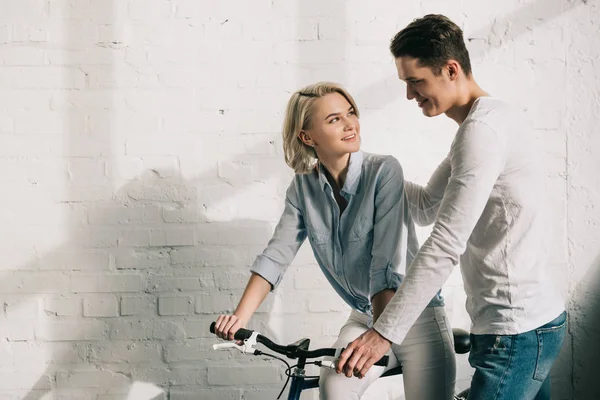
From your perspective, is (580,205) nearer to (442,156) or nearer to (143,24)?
(442,156)

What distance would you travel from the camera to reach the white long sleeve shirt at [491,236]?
4.80 feet

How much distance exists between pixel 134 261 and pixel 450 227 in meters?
1.52

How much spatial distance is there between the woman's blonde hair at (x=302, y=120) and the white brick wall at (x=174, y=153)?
54 cm

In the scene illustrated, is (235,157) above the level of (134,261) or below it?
above

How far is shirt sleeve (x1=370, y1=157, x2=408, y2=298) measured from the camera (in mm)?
1787

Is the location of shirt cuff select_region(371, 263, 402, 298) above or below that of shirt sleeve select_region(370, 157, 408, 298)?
below

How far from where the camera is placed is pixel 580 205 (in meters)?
2.71

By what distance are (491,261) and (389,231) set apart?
Answer: 357mm

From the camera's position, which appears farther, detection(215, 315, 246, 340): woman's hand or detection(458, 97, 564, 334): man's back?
detection(215, 315, 246, 340): woman's hand

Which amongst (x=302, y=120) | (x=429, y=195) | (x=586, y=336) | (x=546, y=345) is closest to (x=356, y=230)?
(x=429, y=195)

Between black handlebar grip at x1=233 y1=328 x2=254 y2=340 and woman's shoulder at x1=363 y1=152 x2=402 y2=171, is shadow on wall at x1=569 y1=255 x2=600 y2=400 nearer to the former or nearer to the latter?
woman's shoulder at x1=363 y1=152 x2=402 y2=171

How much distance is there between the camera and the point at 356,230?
6.16 ft

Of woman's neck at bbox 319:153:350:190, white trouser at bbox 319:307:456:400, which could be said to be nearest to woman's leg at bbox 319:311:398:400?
white trouser at bbox 319:307:456:400

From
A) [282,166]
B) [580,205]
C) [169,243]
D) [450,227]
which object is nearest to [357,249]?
[450,227]
